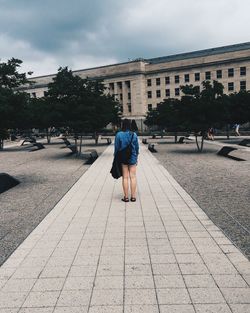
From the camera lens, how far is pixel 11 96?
11.4 metres

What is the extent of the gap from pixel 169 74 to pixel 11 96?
254 feet

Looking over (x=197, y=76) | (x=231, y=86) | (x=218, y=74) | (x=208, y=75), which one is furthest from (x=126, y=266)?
(x=197, y=76)

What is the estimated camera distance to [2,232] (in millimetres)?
6586

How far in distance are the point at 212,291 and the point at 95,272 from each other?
1.45 meters

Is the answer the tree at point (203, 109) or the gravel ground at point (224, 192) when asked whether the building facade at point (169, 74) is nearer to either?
the tree at point (203, 109)

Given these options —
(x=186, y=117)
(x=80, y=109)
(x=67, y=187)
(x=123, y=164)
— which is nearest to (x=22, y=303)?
(x=123, y=164)

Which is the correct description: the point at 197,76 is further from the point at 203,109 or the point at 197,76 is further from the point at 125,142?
the point at 125,142

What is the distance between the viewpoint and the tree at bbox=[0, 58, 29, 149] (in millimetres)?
Result: 11327

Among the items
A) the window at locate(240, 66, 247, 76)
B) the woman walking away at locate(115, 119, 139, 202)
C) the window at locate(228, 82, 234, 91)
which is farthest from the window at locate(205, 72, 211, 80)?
the woman walking away at locate(115, 119, 139, 202)

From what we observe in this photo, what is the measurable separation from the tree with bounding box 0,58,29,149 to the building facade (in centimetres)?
6754

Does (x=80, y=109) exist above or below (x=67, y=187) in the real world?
above

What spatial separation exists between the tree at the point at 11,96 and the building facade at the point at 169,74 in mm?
67540

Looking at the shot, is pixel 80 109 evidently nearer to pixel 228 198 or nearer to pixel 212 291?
pixel 228 198

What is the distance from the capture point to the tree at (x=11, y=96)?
11.3 meters
